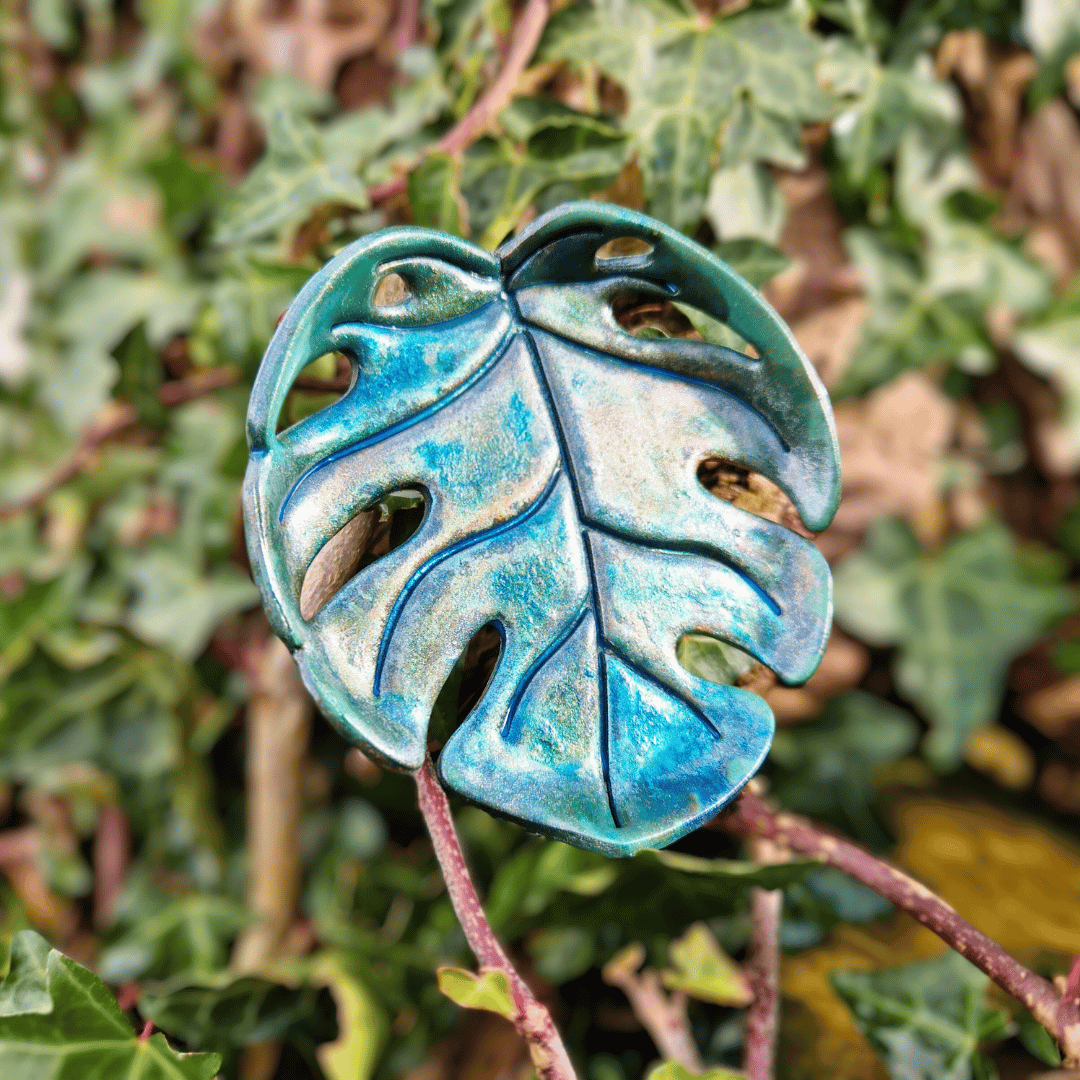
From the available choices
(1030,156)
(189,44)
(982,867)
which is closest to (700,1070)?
(982,867)

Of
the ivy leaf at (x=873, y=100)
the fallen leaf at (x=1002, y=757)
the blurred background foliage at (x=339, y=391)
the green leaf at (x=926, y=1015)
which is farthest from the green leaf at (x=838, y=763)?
the ivy leaf at (x=873, y=100)

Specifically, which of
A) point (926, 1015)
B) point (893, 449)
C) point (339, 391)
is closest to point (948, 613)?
point (893, 449)

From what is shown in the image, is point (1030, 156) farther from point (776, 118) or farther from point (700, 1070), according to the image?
point (700, 1070)

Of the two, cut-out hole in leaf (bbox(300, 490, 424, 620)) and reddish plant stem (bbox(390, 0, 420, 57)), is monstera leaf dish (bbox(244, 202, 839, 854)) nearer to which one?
cut-out hole in leaf (bbox(300, 490, 424, 620))

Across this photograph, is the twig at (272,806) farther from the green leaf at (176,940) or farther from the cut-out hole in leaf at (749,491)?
the cut-out hole in leaf at (749,491)

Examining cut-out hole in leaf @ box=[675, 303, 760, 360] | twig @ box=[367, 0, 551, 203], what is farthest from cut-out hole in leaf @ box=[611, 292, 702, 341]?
twig @ box=[367, 0, 551, 203]

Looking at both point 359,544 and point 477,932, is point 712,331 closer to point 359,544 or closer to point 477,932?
point 359,544
